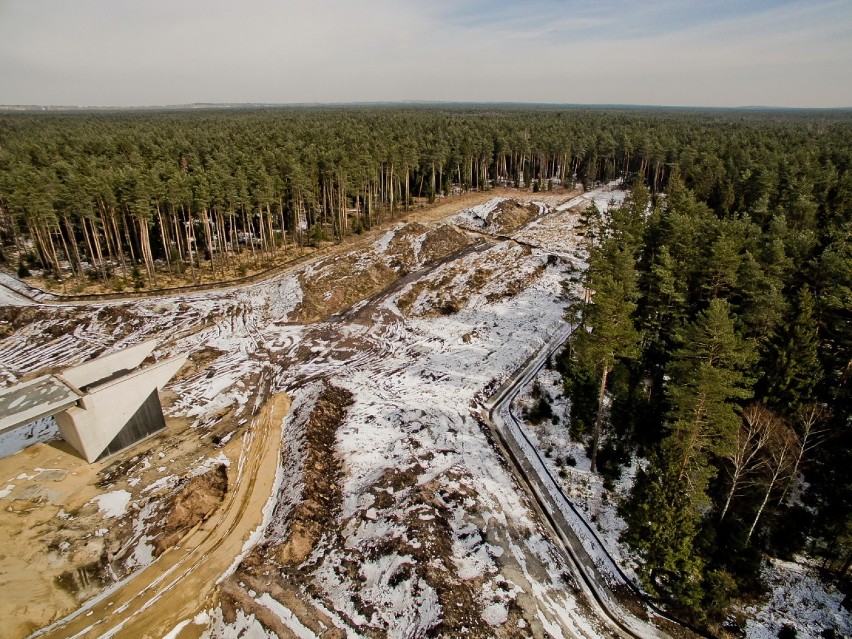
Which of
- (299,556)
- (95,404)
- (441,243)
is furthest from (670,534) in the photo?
(441,243)

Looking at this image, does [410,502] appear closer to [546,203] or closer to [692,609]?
[692,609]

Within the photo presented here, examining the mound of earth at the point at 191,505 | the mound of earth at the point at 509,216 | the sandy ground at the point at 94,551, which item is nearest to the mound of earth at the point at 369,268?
the mound of earth at the point at 509,216

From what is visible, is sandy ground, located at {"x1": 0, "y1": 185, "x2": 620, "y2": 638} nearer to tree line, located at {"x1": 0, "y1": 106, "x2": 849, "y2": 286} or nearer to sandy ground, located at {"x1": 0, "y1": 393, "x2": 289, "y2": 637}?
sandy ground, located at {"x1": 0, "y1": 393, "x2": 289, "y2": 637}

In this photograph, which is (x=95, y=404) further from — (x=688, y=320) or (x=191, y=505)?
(x=688, y=320)

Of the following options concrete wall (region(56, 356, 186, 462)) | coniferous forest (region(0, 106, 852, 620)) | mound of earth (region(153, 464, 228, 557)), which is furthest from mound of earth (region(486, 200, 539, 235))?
mound of earth (region(153, 464, 228, 557))

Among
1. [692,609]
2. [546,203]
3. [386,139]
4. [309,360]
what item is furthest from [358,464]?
[386,139]

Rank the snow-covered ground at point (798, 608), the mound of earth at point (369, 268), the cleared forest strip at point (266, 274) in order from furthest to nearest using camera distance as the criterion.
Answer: the cleared forest strip at point (266, 274)
the mound of earth at point (369, 268)
the snow-covered ground at point (798, 608)

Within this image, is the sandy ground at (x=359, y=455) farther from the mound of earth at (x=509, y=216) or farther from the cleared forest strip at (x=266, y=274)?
the mound of earth at (x=509, y=216)
